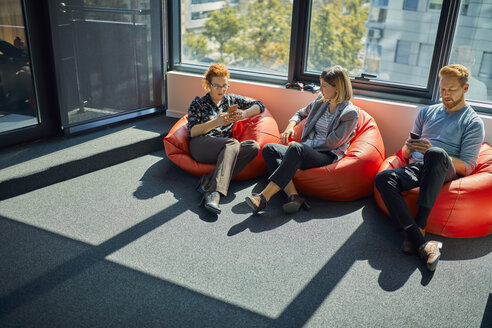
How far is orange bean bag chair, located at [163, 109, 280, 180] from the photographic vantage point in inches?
151

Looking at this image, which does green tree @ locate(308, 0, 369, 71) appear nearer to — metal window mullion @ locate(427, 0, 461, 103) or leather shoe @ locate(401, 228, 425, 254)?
metal window mullion @ locate(427, 0, 461, 103)

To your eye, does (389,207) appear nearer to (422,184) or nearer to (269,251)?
(422,184)

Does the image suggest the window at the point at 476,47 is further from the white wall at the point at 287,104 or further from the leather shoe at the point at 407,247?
the leather shoe at the point at 407,247

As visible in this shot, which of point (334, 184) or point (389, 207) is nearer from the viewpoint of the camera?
point (389, 207)

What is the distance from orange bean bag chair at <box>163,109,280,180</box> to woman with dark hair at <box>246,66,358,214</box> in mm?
273

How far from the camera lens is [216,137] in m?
3.79

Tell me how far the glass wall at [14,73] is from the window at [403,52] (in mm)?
3365

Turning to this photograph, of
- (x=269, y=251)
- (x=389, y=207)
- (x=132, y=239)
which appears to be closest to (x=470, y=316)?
(x=389, y=207)

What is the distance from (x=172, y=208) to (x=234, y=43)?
2.31m

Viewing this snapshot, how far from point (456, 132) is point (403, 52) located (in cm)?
123

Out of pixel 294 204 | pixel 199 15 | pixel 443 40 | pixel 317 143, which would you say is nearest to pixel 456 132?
pixel 317 143

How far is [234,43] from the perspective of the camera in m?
4.88

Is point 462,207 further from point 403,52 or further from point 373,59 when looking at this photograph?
point 373,59

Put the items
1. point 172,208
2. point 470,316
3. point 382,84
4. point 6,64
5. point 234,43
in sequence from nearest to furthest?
1. point 470,316
2. point 172,208
3. point 6,64
4. point 382,84
5. point 234,43
